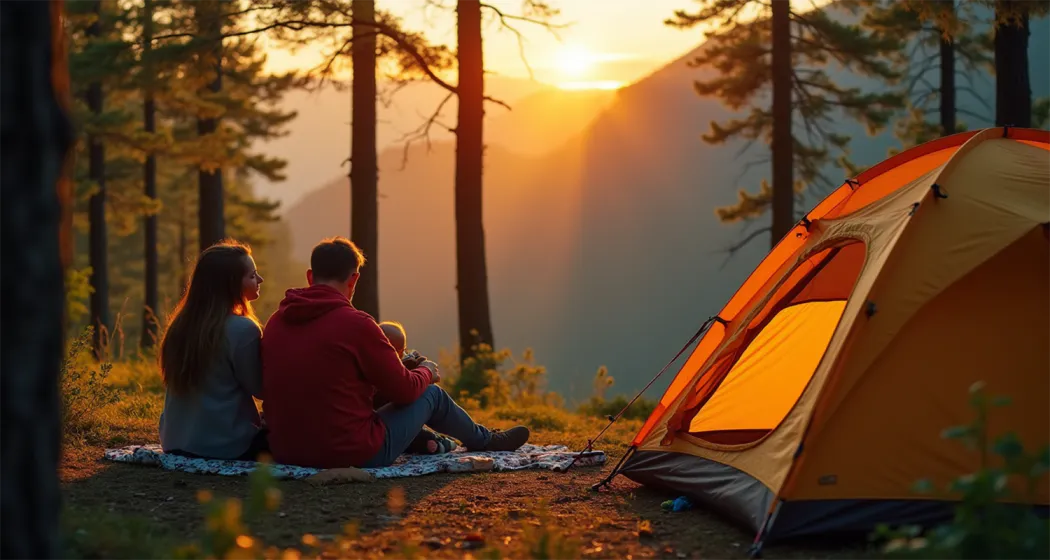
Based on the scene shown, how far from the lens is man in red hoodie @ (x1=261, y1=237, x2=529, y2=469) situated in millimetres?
5363

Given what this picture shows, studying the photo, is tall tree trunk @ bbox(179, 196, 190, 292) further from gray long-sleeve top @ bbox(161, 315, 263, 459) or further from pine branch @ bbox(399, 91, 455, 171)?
gray long-sleeve top @ bbox(161, 315, 263, 459)

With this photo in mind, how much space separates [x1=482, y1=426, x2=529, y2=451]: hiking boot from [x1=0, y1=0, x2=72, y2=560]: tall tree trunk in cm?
456

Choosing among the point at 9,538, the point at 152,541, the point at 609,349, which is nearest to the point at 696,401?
the point at 152,541

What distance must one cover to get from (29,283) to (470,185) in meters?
10.3

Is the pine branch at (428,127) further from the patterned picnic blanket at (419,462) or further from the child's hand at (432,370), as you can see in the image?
the child's hand at (432,370)

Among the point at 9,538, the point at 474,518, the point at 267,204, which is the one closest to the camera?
the point at 9,538

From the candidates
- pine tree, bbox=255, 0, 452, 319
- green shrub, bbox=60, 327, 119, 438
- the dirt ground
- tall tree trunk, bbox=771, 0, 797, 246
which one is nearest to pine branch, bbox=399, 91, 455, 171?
pine tree, bbox=255, 0, 452, 319

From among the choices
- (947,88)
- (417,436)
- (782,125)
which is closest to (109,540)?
(417,436)

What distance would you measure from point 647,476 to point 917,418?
1.66 m

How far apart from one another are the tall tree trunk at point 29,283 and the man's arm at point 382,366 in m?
3.16

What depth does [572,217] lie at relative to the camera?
10100cm

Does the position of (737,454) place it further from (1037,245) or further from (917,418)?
(1037,245)

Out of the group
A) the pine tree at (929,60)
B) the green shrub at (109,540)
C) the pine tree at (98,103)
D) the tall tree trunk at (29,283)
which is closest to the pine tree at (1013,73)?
the pine tree at (929,60)

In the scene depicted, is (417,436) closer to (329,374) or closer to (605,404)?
(329,374)
